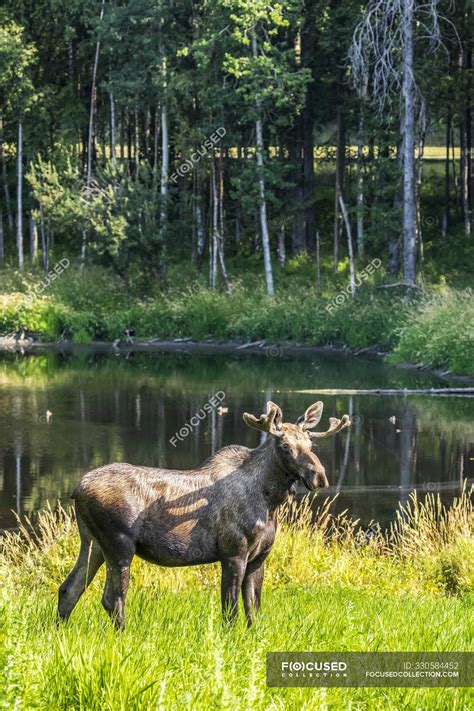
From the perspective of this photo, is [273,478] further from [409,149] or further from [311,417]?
[409,149]

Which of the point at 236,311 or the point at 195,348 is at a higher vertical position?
the point at 236,311

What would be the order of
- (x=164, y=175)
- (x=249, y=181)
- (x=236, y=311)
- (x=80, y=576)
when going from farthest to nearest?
(x=164, y=175), (x=249, y=181), (x=236, y=311), (x=80, y=576)

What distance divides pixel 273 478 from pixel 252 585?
0.82 m

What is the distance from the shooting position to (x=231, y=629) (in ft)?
22.0

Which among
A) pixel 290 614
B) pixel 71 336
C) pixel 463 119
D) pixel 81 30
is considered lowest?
pixel 71 336

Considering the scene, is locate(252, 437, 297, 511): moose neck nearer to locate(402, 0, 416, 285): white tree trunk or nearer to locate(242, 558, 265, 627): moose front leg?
locate(242, 558, 265, 627): moose front leg

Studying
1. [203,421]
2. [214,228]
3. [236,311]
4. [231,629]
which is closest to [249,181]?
[214,228]

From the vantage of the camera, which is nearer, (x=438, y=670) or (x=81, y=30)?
(x=438, y=670)

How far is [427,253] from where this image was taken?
46.8m

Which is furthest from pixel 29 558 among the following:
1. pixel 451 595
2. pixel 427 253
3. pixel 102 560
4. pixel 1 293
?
pixel 427 253

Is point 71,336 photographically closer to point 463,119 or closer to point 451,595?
point 463,119

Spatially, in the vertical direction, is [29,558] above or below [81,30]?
below

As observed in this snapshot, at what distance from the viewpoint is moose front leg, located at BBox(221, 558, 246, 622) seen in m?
7.29

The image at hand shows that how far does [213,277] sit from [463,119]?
12.7 m
